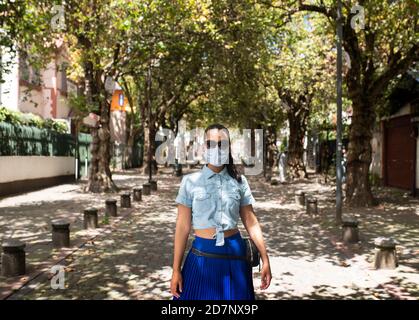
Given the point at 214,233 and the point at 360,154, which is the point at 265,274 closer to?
the point at 214,233

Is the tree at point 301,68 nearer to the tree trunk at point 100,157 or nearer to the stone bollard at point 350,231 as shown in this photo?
the tree trunk at point 100,157

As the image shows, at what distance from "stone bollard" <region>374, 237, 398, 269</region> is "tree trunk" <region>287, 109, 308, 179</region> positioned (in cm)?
2322

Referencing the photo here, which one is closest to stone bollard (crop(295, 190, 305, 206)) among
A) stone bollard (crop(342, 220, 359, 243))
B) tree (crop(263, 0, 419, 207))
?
tree (crop(263, 0, 419, 207))

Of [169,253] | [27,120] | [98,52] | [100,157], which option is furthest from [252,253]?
[27,120]

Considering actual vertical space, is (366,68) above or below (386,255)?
above

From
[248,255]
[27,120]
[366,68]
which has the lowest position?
[248,255]

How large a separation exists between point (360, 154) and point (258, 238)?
13.1 meters

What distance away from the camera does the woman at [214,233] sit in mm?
3637

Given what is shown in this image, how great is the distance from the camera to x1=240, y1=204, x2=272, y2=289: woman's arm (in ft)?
12.6

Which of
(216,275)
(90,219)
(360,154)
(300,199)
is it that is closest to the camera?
(216,275)

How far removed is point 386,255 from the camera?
8.02 meters

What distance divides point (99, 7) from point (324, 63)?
10.6 meters

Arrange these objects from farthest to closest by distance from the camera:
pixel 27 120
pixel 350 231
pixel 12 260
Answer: pixel 27 120
pixel 350 231
pixel 12 260

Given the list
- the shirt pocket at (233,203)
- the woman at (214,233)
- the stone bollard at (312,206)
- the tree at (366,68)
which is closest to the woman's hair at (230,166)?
the woman at (214,233)
